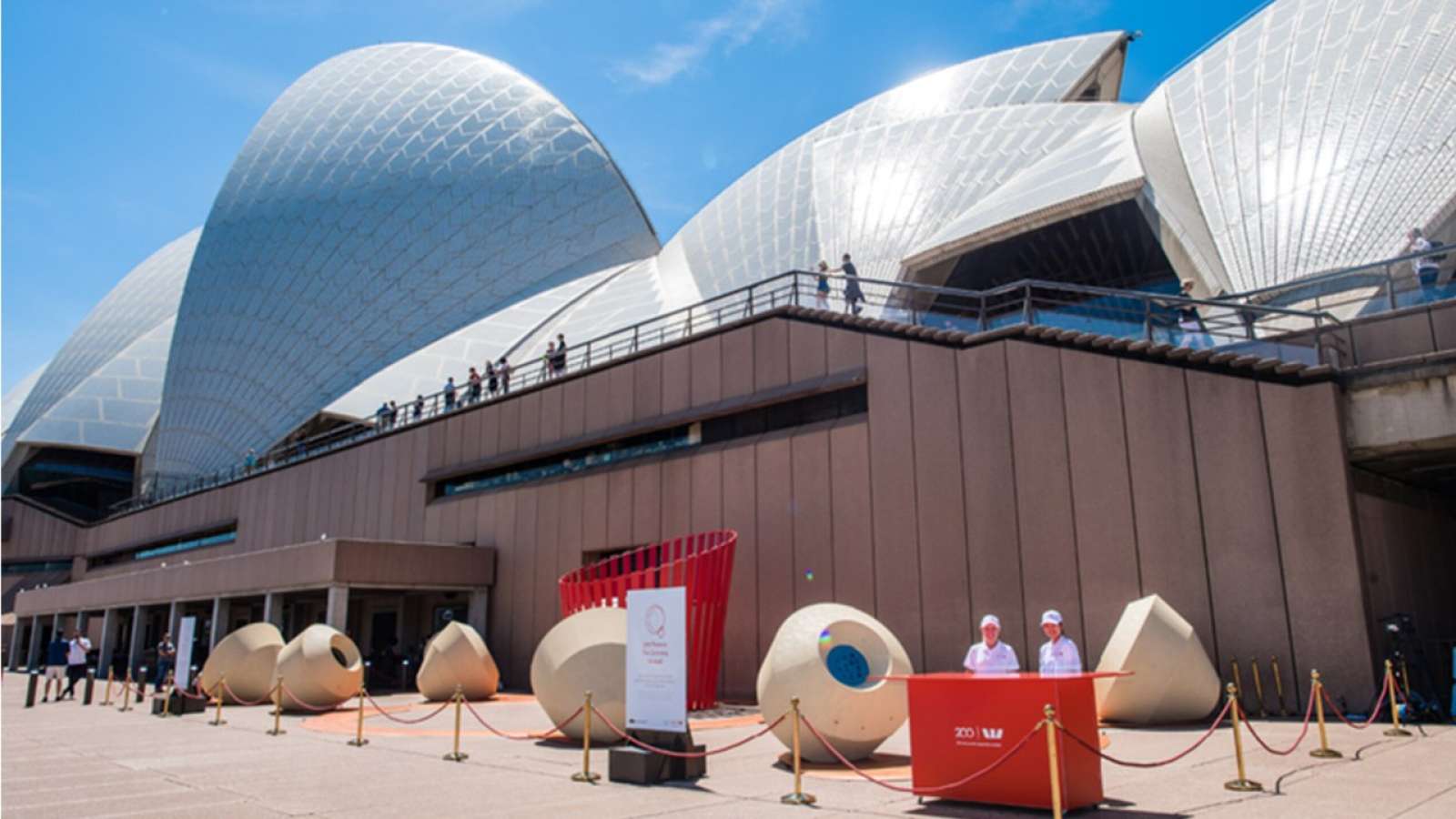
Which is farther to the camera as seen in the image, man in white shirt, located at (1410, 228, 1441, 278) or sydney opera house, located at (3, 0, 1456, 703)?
sydney opera house, located at (3, 0, 1456, 703)

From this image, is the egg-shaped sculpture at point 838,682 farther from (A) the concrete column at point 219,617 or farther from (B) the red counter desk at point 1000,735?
(A) the concrete column at point 219,617

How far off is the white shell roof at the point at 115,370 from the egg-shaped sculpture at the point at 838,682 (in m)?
49.6

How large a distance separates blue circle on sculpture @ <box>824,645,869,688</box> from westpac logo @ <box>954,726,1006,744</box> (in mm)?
2318

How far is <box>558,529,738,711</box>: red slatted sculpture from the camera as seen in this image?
14.5 meters

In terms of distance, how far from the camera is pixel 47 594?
37719mm

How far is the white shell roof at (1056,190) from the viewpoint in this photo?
21625 mm

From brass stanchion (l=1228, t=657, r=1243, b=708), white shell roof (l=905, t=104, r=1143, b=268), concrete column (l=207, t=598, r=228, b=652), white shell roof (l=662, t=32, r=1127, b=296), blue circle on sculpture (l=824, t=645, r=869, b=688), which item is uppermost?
white shell roof (l=662, t=32, r=1127, b=296)

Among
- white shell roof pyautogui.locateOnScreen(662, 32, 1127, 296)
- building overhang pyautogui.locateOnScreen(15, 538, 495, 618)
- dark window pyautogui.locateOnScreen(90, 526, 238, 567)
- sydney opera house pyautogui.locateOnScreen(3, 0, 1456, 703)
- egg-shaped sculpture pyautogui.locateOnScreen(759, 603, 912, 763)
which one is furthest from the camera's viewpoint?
dark window pyautogui.locateOnScreen(90, 526, 238, 567)

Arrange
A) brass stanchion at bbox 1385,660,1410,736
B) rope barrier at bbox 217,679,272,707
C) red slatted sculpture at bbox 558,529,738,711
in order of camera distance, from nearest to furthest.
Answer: brass stanchion at bbox 1385,660,1410,736, red slatted sculpture at bbox 558,529,738,711, rope barrier at bbox 217,679,272,707

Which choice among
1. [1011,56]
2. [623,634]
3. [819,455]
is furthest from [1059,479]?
[1011,56]


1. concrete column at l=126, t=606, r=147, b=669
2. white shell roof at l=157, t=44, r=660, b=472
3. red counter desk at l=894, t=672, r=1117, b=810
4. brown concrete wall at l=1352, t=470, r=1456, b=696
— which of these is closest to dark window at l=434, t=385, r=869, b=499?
brown concrete wall at l=1352, t=470, r=1456, b=696

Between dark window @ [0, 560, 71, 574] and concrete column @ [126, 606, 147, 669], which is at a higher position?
dark window @ [0, 560, 71, 574]

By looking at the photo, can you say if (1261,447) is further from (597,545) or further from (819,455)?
(597,545)

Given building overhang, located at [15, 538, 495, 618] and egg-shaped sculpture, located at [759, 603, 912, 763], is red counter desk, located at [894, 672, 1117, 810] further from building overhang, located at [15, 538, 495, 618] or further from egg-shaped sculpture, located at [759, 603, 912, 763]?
building overhang, located at [15, 538, 495, 618]
